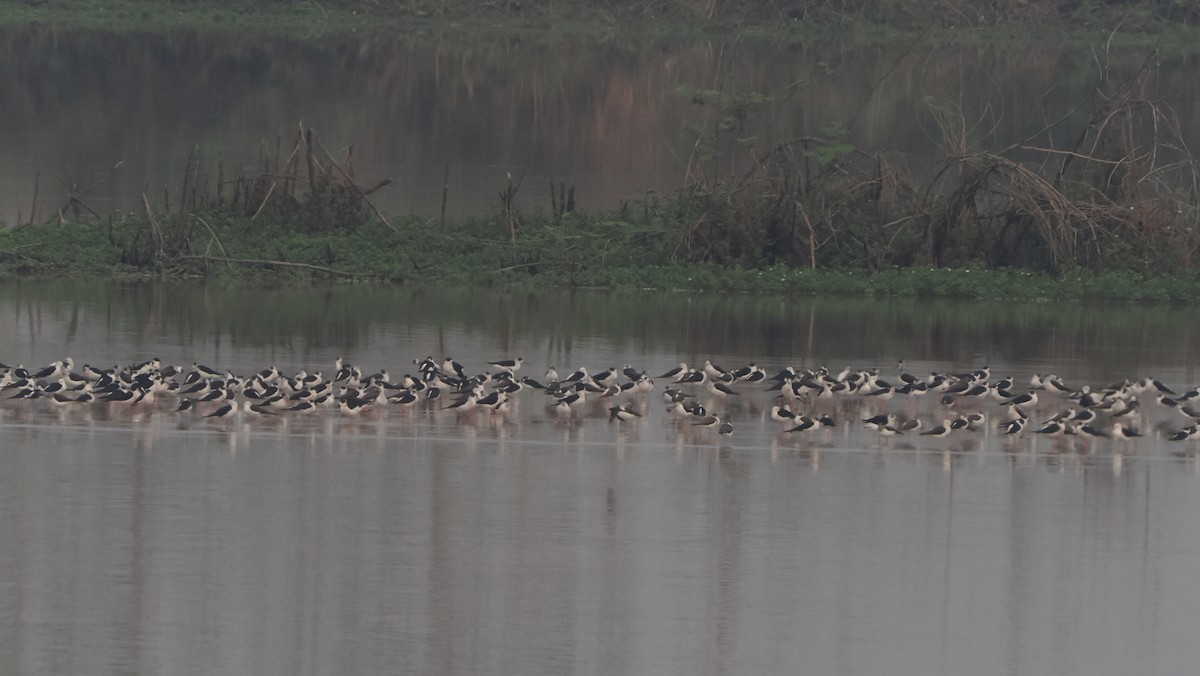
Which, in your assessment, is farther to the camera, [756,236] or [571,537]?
[756,236]

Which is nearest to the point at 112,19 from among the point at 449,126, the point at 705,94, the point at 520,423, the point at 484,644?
the point at 449,126

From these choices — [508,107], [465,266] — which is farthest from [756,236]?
[508,107]

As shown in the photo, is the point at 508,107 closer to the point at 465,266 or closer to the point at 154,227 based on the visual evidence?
the point at 465,266

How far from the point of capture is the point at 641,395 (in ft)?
54.9

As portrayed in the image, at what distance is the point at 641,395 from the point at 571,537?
481 centimetres

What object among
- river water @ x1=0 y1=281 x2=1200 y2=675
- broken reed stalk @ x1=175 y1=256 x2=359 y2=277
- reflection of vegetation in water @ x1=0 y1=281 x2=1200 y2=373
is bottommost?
river water @ x1=0 y1=281 x2=1200 y2=675

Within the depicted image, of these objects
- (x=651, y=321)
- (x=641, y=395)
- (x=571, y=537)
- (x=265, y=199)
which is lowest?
(x=571, y=537)

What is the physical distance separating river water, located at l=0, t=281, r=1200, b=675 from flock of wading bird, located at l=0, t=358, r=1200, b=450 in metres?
0.12

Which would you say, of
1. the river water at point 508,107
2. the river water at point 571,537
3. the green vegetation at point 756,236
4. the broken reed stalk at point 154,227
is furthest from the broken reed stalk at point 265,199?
the river water at point 571,537

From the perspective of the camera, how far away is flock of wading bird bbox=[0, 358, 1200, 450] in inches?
609

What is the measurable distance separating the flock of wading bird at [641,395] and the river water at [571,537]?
0.12 metres

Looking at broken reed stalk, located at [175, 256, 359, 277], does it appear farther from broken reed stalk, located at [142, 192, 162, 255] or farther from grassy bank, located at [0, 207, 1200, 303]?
broken reed stalk, located at [142, 192, 162, 255]

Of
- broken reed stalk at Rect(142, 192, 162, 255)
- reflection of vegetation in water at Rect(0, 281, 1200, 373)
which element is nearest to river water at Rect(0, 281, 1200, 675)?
reflection of vegetation in water at Rect(0, 281, 1200, 373)

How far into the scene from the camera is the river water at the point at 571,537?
32.7 feet
